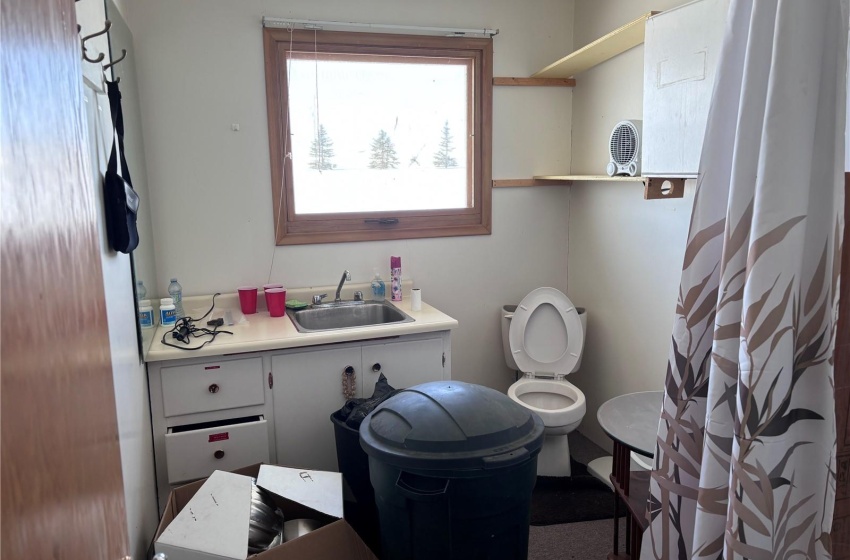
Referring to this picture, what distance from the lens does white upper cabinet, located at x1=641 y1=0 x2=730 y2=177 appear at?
71.3 inches

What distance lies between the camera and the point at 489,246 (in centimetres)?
323

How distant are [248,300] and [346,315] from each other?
48 cm

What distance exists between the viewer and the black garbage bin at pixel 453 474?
62.3 inches

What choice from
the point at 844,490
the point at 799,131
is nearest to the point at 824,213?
the point at 799,131

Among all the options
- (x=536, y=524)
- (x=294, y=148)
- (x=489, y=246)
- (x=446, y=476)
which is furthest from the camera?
(x=489, y=246)

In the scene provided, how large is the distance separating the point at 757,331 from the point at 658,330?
5.71 feet

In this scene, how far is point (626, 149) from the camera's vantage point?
2.39 metres

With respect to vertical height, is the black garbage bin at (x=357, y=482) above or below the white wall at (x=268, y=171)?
below

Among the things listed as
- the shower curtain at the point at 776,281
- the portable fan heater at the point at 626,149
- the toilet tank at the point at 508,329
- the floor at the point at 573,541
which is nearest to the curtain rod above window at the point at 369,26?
the portable fan heater at the point at 626,149

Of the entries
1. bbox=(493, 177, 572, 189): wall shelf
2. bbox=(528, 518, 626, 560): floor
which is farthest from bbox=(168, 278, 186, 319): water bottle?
bbox=(528, 518, 626, 560): floor

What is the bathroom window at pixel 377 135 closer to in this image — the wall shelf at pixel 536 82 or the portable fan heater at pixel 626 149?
the wall shelf at pixel 536 82

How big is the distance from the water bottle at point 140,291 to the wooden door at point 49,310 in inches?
52.4

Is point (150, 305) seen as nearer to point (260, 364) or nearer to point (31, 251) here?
point (260, 364)

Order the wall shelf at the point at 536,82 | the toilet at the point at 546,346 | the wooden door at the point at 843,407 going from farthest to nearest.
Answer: the wall shelf at the point at 536,82
the toilet at the point at 546,346
the wooden door at the point at 843,407
